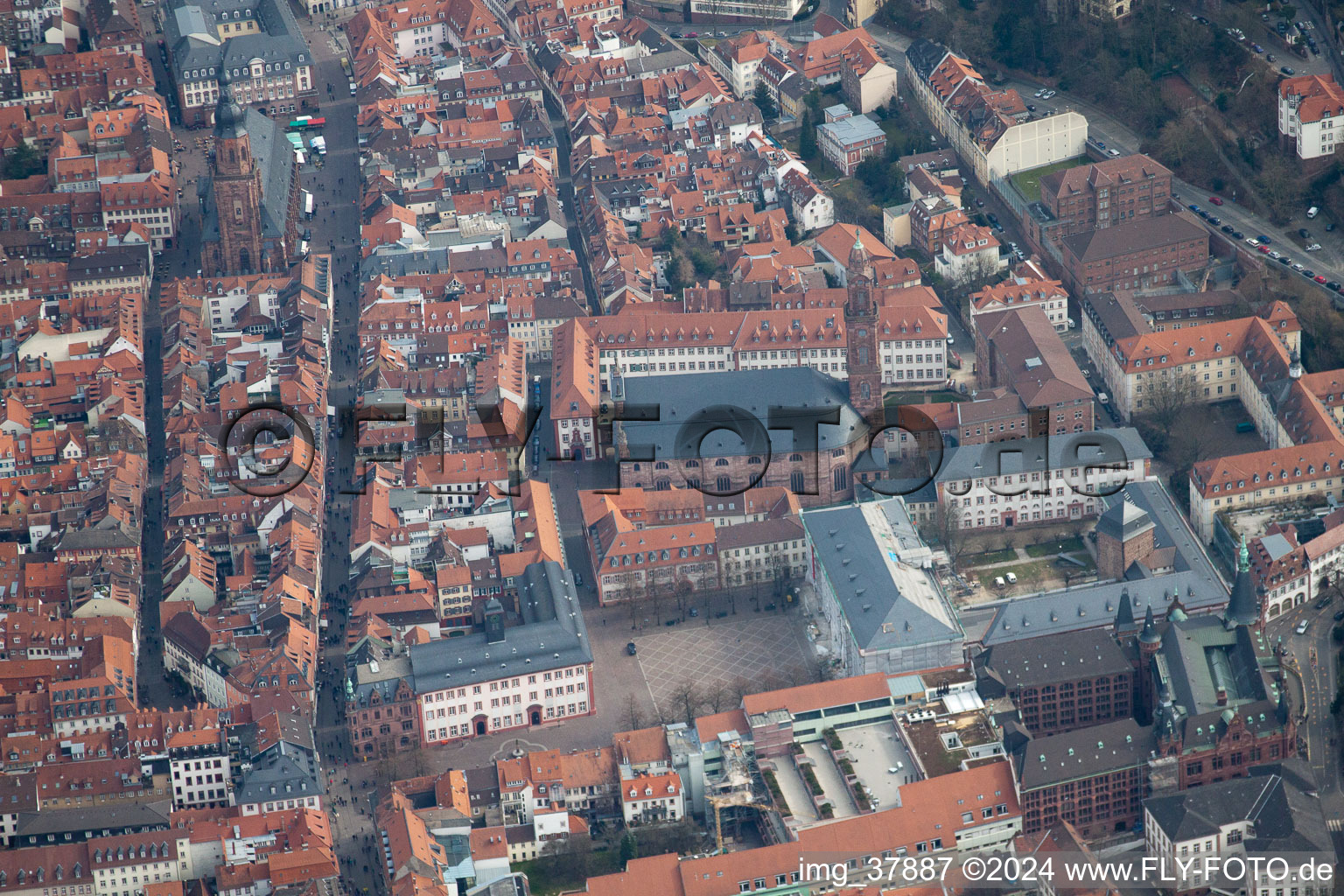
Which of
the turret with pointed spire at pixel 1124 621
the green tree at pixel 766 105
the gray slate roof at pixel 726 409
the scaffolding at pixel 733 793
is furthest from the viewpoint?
the green tree at pixel 766 105

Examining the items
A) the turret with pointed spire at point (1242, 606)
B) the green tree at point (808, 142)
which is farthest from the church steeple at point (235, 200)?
the turret with pointed spire at point (1242, 606)

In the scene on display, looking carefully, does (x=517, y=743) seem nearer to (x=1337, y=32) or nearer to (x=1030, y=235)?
(x=1030, y=235)

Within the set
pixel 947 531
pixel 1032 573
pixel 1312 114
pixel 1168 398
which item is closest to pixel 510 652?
pixel 947 531

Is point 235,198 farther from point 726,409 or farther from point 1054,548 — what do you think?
point 1054,548

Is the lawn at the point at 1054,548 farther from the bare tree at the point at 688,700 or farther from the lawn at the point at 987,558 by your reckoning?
the bare tree at the point at 688,700

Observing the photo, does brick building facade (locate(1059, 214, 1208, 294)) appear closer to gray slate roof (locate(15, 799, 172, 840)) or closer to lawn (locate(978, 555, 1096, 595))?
lawn (locate(978, 555, 1096, 595))

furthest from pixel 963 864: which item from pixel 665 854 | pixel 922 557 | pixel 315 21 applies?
pixel 315 21
